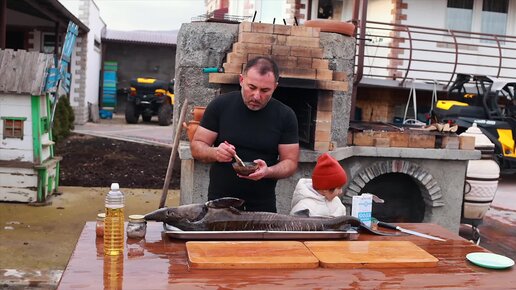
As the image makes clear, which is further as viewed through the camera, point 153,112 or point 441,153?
point 153,112

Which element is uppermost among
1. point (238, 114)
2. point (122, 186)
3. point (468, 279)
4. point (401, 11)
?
point (401, 11)

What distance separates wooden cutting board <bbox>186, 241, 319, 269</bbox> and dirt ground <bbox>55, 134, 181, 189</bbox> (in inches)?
261

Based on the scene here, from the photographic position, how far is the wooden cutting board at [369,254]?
261 cm

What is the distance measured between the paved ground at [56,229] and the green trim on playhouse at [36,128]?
649 millimetres

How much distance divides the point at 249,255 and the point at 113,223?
0.60 metres

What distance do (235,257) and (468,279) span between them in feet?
3.25

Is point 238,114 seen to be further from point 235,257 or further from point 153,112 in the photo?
point 153,112

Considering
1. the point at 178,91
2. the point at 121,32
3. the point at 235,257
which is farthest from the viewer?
the point at 121,32

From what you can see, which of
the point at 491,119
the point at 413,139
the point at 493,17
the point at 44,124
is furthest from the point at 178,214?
the point at 493,17

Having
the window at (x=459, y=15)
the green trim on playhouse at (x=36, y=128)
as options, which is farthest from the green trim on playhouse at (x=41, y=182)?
the window at (x=459, y=15)

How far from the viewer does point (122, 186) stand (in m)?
9.09

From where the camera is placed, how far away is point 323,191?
3393mm

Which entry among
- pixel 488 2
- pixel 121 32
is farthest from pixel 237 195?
pixel 121 32

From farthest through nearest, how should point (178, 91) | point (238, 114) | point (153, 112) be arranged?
point (153, 112)
point (178, 91)
point (238, 114)
